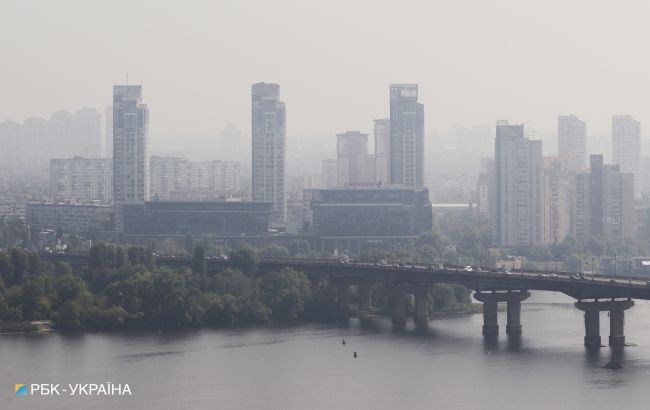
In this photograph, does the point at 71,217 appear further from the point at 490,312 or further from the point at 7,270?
the point at 490,312

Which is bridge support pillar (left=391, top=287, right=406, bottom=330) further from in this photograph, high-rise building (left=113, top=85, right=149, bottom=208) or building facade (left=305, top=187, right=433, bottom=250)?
high-rise building (left=113, top=85, right=149, bottom=208)

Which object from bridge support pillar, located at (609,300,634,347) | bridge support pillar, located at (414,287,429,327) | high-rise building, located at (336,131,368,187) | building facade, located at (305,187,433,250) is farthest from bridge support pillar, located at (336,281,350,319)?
high-rise building, located at (336,131,368,187)

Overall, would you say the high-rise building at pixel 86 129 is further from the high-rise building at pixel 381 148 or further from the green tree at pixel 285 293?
the green tree at pixel 285 293

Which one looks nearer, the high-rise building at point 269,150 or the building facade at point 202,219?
the building facade at point 202,219

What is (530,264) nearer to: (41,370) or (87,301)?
(87,301)

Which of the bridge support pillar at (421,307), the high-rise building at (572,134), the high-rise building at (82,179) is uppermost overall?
the high-rise building at (572,134)

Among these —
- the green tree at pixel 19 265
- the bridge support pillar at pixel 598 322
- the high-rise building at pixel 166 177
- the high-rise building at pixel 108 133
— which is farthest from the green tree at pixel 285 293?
the high-rise building at pixel 108 133
